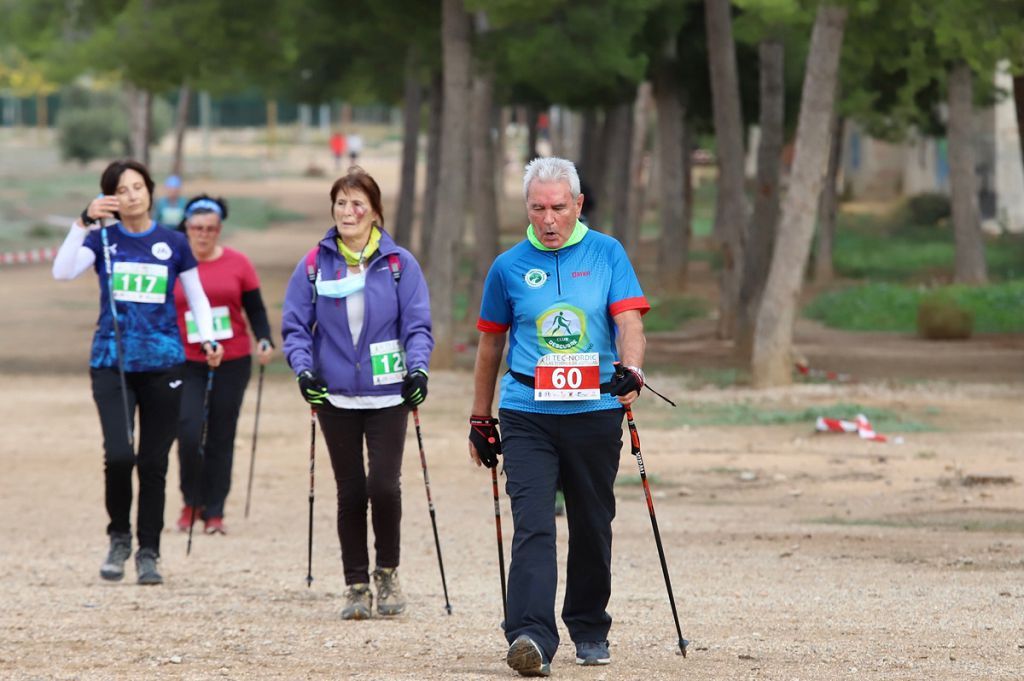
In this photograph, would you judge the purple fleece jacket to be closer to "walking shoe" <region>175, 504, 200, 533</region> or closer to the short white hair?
the short white hair

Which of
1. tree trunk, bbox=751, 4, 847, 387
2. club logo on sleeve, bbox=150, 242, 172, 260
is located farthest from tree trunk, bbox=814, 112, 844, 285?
club logo on sleeve, bbox=150, 242, 172, 260

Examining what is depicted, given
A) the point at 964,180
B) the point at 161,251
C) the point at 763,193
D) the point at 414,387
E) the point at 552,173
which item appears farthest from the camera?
the point at 964,180

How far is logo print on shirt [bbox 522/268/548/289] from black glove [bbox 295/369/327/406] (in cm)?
146

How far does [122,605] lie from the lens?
28.7 feet

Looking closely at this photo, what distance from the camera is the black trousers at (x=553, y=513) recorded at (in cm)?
677

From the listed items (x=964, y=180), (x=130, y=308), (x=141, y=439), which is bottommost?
(x=141, y=439)

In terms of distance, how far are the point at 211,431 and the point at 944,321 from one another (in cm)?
1615

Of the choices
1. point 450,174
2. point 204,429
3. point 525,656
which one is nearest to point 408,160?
point 450,174

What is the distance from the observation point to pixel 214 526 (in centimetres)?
1196

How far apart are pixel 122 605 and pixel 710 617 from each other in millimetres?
2613

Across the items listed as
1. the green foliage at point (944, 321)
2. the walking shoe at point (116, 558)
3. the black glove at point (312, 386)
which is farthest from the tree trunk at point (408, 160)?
the black glove at point (312, 386)

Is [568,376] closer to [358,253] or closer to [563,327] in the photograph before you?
[563,327]

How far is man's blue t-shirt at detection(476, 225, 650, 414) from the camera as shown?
6.88 metres

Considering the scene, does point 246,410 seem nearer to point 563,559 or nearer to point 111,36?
point 111,36
